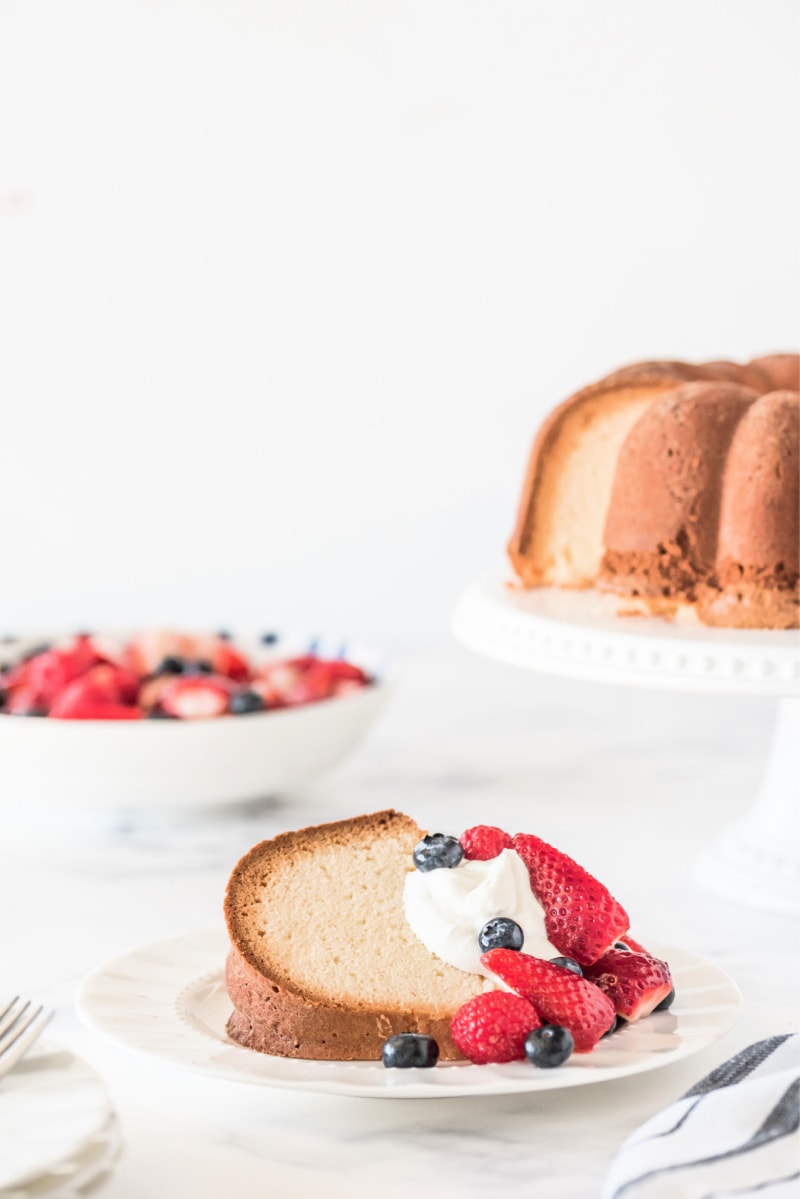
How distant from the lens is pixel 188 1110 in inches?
43.1

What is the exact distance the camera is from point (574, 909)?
1129mm

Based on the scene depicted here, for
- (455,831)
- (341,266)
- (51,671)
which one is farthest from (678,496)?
(341,266)

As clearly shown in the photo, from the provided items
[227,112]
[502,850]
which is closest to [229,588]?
[227,112]

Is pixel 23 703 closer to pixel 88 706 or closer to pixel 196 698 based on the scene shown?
pixel 88 706

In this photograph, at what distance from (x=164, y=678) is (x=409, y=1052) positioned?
40.7 inches

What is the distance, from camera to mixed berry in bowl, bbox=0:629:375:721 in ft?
6.08

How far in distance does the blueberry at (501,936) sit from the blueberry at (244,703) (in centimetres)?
79

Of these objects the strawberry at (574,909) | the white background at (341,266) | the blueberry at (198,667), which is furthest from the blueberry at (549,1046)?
the white background at (341,266)

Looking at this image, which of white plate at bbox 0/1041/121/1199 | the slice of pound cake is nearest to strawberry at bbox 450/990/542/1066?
the slice of pound cake

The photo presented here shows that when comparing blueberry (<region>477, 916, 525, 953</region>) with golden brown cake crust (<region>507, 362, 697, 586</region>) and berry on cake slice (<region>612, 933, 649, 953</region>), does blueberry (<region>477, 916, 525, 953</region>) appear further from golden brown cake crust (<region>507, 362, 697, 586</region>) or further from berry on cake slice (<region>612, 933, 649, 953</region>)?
golden brown cake crust (<region>507, 362, 697, 586</region>)

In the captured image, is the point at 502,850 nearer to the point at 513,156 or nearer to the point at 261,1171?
the point at 261,1171

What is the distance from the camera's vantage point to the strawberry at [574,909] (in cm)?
112

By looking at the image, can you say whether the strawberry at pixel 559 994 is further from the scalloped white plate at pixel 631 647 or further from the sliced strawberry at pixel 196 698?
the sliced strawberry at pixel 196 698

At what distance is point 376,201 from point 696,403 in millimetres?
1723
